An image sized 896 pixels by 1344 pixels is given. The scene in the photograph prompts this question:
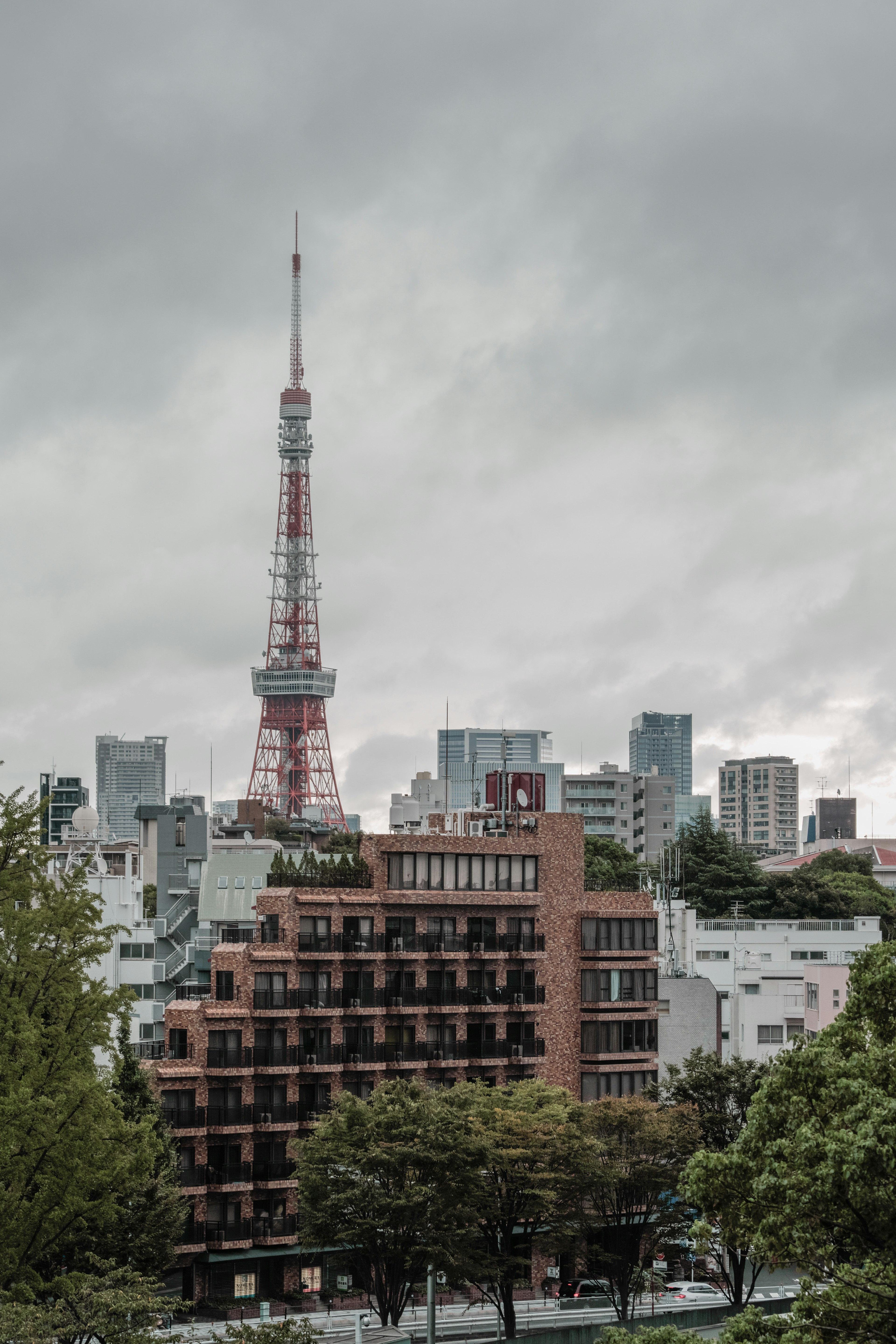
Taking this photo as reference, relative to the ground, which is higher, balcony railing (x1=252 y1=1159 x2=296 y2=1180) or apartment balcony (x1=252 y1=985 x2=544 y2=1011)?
apartment balcony (x1=252 y1=985 x2=544 y2=1011)

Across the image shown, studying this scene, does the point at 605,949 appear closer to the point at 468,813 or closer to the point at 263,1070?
the point at 468,813

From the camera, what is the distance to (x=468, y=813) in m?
77.2

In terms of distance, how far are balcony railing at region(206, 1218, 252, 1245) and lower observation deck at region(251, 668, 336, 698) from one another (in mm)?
138196

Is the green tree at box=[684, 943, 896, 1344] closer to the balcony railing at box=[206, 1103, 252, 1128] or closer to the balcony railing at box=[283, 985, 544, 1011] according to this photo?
the balcony railing at box=[206, 1103, 252, 1128]

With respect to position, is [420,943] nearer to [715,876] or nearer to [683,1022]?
[683,1022]

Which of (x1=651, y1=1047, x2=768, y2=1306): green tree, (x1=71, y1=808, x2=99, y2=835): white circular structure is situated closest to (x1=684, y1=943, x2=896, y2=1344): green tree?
(x1=651, y1=1047, x2=768, y2=1306): green tree

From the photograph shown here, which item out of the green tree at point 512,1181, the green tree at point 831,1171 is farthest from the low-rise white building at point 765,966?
the green tree at point 831,1171

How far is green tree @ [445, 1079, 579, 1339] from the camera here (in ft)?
172

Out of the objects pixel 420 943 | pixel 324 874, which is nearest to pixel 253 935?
pixel 324 874

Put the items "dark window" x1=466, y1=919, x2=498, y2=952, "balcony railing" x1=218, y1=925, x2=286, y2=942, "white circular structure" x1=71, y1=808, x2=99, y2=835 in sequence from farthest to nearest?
"white circular structure" x1=71, y1=808, x2=99, y2=835
"dark window" x1=466, y1=919, x2=498, y2=952
"balcony railing" x1=218, y1=925, x2=286, y2=942

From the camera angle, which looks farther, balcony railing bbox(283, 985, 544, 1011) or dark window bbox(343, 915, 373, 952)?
dark window bbox(343, 915, 373, 952)

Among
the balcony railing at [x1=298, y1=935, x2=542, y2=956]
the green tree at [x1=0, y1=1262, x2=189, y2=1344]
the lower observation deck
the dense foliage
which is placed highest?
the lower observation deck

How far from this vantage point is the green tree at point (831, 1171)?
20875mm

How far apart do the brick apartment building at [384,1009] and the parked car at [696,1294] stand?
10.00m
